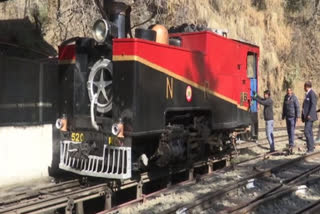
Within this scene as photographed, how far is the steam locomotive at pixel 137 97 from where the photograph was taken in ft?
22.0

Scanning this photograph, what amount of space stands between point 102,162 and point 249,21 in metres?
17.6

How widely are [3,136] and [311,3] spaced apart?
24605mm

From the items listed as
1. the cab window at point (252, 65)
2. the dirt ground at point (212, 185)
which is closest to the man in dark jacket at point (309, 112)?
the dirt ground at point (212, 185)

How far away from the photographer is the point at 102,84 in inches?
283

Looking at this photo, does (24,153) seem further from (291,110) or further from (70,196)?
(291,110)

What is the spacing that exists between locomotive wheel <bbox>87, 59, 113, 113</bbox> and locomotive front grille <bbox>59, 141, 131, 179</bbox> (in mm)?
729

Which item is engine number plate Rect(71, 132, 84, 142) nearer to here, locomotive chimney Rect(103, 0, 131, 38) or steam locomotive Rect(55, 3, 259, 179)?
steam locomotive Rect(55, 3, 259, 179)

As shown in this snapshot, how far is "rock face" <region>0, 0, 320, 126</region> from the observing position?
12852 millimetres

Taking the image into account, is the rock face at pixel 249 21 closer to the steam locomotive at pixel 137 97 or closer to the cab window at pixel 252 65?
the cab window at pixel 252 65

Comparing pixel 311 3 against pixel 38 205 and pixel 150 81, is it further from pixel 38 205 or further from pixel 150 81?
pixel 38 205

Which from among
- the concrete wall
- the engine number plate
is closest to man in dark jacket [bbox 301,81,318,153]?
the engine number plate

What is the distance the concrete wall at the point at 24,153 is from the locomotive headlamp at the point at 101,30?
95.2 inches

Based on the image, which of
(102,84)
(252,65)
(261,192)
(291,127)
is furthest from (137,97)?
(291,127)

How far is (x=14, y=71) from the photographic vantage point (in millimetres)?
8102
